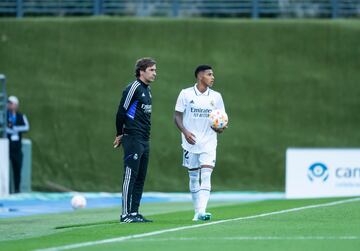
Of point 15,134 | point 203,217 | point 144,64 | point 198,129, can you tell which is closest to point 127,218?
point 203,217

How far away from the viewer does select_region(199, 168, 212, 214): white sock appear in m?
14.4

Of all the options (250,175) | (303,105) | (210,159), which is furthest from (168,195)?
(210,159)

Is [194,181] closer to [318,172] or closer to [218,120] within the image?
[218,120]

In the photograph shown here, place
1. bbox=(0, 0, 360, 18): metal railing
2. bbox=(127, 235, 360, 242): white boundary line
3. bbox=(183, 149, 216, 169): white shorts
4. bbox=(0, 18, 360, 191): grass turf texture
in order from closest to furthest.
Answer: bbox=(127, 235, 360, 242): white boundary line → bbox=(183, 149, 216, 169): white shorts → bbox=(0, 18, 360, 191): grass turf texture → bbox=(0, 0, 360, 18): metal railing

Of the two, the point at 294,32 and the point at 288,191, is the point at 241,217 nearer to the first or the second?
the point at 288,191

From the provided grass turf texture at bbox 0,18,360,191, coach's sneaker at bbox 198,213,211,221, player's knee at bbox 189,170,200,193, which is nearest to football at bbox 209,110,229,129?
player's knee at bbox 189,170,200,193

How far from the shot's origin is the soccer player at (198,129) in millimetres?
14648

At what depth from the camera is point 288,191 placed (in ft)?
75.9

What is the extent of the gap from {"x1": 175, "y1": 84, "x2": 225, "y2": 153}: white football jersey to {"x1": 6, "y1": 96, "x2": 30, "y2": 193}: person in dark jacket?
1114cm

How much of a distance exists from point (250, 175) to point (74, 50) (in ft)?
18.9

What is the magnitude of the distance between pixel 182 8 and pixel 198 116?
1539 cm

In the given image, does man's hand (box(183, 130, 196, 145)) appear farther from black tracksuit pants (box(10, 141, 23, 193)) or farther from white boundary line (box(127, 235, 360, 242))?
black tracksuit pants (box(10, 141, 23, 193))

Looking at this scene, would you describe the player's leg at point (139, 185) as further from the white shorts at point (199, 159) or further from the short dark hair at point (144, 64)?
the short dark hair at point (144, 64)

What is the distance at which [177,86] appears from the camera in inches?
1122
